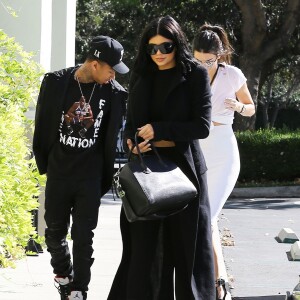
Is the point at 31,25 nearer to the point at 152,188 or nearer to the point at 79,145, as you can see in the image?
the point at 79,145

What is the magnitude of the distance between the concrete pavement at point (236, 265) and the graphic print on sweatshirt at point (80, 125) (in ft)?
3.46

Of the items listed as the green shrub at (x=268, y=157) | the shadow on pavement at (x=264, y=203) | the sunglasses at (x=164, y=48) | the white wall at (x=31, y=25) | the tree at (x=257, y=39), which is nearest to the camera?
the sunglasses at (x=164, y=48)

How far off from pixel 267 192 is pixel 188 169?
1407 cm

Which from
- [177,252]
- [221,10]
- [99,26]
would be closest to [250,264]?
[177,252]

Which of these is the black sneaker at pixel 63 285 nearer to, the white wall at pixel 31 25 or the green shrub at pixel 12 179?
the green shrub at pixel 12 179

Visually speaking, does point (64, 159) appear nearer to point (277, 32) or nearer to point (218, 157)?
point (218, 157)

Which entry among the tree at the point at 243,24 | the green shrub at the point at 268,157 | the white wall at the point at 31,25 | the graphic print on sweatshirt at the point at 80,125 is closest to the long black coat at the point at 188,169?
the graphic print on sweatshirt at the point at 80,125

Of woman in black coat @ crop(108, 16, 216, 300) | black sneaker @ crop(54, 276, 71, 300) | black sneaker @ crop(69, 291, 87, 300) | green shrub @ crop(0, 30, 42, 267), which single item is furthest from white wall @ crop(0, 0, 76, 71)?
woman in black coat @ crop(108, 16, 216, 300)

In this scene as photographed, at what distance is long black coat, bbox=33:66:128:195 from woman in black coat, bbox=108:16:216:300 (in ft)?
3.00

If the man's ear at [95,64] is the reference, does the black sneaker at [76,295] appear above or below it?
below

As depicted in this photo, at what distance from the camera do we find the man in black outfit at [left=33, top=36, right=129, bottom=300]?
609 cm

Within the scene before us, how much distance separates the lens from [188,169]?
16.9ft

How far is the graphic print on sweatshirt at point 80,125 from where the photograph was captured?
6066 mm

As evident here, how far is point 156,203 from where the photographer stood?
4.79 m
